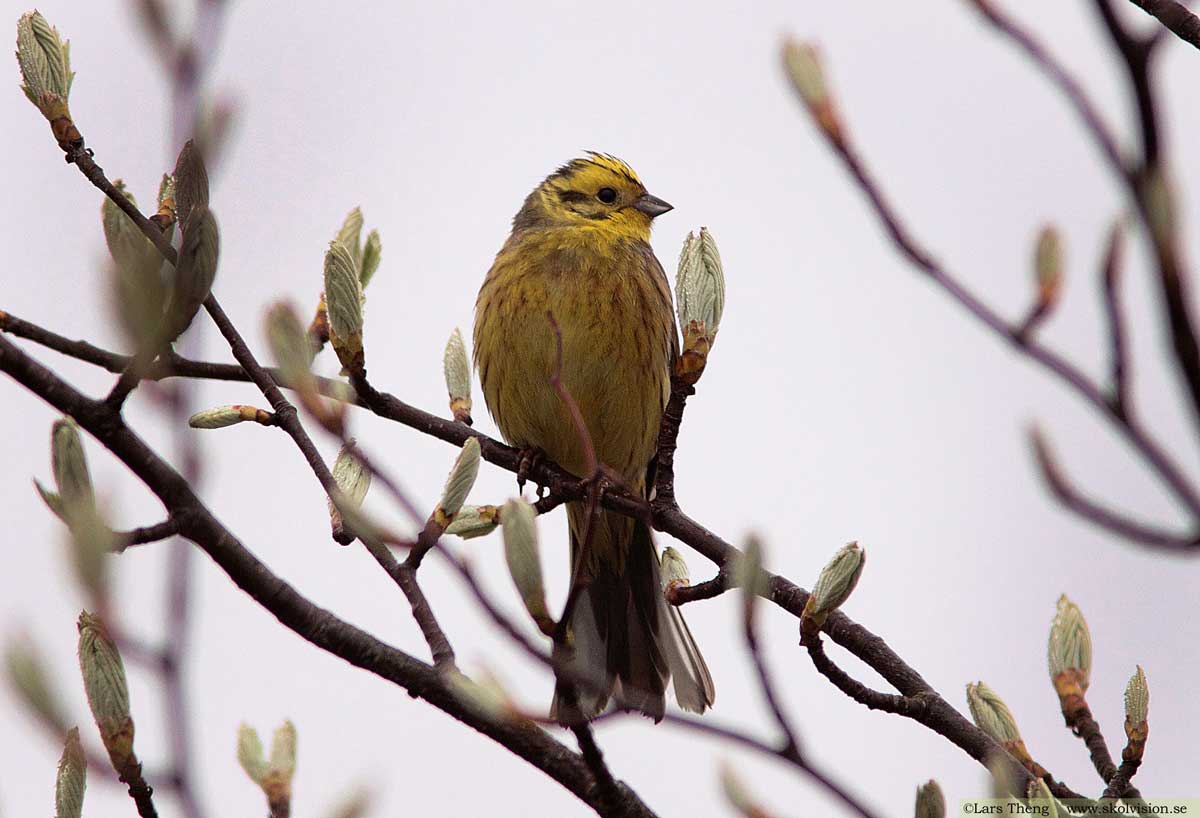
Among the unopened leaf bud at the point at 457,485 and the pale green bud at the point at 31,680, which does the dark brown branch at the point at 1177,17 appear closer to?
the unopened leaf bud at the point at 457,485

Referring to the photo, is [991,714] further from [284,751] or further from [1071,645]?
[284,751]

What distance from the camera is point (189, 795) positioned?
1.42 m

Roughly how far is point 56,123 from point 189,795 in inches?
53.5

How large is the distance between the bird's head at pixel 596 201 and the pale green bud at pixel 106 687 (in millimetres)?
4471

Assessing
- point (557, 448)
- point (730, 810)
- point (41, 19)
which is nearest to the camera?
point (730, 810)

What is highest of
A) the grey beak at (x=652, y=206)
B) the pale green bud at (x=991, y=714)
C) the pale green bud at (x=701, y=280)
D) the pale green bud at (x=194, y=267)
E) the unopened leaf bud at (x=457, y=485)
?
the grey beak at (x=652, y=206)

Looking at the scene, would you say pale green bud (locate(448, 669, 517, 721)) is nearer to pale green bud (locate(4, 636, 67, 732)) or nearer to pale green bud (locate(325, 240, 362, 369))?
pale green bud (locate(4, 636, 67, 732))

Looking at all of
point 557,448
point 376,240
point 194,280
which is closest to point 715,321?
point 376,240

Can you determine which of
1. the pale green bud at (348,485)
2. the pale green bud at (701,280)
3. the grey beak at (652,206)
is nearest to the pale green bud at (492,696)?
the pale green bud at (348,485)

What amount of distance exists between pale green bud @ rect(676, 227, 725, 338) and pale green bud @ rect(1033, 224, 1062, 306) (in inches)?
51.9

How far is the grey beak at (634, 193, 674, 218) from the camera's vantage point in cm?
627

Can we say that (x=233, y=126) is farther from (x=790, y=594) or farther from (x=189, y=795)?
(x=790, y=594)

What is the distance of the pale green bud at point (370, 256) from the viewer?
3.24 metres

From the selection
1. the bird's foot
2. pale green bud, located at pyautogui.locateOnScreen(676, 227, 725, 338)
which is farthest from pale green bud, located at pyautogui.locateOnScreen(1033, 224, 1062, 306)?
the bird's foot
